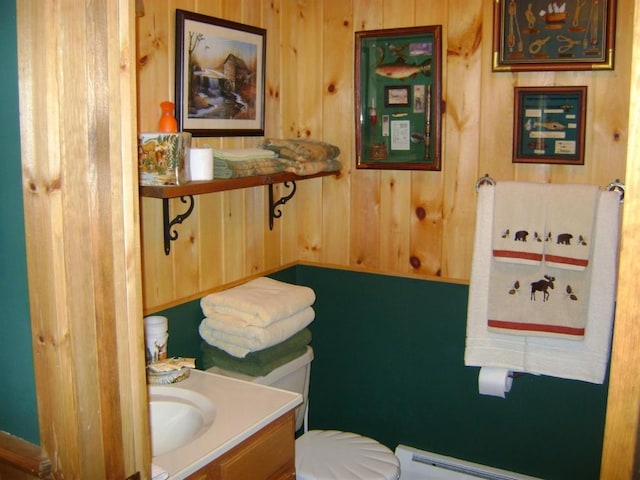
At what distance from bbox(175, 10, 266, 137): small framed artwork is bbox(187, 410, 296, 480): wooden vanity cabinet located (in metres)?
0.98

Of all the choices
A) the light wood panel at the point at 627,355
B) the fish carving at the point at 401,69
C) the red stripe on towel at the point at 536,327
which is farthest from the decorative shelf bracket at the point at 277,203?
the light wood panel at the point at 627,355

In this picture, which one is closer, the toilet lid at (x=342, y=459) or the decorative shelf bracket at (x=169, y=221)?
the decorative shelf bracket at (x=169, y=221)

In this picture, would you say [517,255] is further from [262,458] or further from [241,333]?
[262,458]

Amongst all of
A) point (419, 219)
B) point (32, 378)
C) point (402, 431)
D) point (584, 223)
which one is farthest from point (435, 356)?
point (32, 378)

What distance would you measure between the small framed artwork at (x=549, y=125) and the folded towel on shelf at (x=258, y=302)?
2.93 feet

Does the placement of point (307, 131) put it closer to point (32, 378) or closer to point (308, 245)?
point (308, 245)

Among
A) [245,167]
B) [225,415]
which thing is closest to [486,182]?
[245,167]

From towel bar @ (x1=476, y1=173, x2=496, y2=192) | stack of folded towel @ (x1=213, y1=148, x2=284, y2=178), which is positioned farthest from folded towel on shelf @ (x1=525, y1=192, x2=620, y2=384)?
stack of folded towel @ (x1=213, y1=148, x2=284, y2=178)

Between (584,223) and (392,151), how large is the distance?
29.8 inches

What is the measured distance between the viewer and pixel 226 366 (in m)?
2.33

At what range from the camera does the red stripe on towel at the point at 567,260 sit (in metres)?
2.16

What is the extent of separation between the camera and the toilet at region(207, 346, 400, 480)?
231 centimetres

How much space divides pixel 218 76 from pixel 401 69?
0.67m

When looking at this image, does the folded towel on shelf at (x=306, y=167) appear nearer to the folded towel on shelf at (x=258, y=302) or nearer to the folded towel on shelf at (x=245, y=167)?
the folded towel on shelf at (x=245, y=167)
